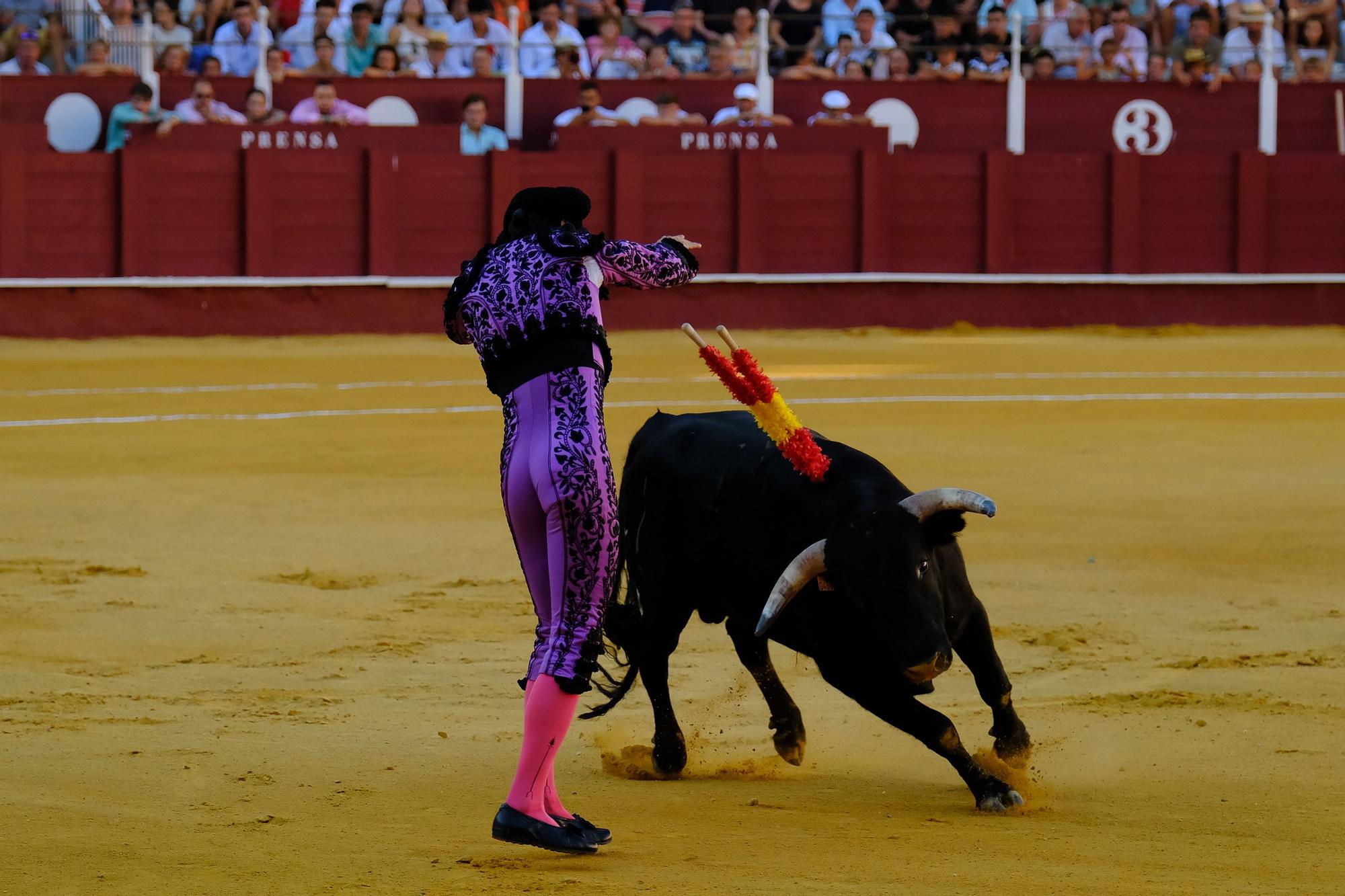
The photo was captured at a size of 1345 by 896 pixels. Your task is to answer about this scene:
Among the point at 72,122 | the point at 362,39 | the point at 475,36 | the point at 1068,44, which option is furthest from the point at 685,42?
the point at 72,122

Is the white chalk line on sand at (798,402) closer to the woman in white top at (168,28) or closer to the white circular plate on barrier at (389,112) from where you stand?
the white circular plate on barrier at (389,112)

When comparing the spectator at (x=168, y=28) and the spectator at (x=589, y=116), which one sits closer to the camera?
the spectator at (x=168, y=28)

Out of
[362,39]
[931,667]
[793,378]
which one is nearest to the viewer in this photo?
[931,667]

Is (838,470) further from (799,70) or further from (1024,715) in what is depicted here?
(799,70)

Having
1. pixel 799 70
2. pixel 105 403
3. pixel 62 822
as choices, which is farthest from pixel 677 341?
pixel 62 822

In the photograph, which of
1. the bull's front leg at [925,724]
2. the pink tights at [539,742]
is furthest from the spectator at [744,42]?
the pink tights at [539,742]

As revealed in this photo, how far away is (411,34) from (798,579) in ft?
35.6

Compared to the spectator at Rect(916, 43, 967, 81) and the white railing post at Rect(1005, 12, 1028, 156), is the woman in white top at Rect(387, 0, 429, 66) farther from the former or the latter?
the white railing post at Rect(1005, 12, 1028, 156)

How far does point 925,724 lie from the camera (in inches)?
133

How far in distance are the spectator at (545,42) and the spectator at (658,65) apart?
449 millimetres

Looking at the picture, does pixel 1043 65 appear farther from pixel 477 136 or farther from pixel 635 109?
pixel 477 136

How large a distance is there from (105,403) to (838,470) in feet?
23.6

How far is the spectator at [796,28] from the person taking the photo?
13844mm

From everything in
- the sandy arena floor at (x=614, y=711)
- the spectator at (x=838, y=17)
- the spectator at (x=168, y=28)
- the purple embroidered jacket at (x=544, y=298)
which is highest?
the spectator at (x=838, y=17)
